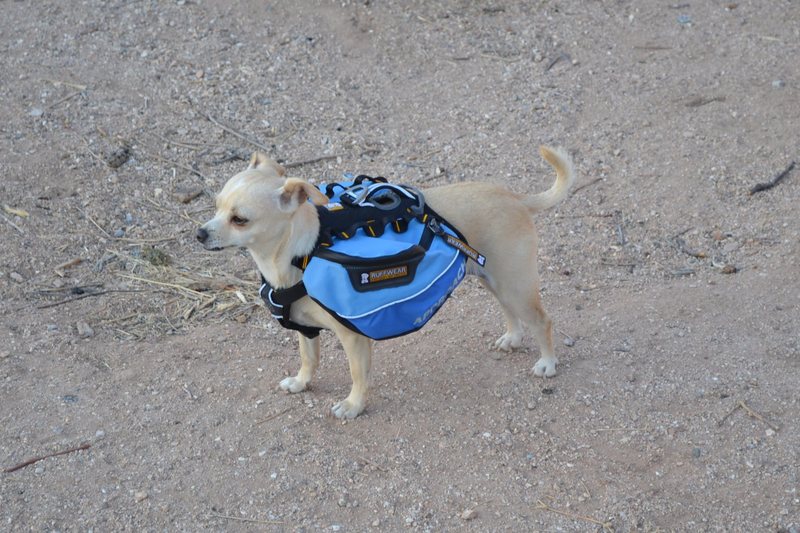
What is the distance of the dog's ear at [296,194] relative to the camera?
14.1 ft

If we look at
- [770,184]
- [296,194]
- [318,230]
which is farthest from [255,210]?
[770,184]

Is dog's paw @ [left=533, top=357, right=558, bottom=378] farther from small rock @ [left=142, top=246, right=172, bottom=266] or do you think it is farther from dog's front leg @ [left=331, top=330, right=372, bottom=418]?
small rock @ [left=142, top=246, right=172, bottom=266]

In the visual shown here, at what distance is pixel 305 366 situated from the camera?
515 centimetres

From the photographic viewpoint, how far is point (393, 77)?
918cm

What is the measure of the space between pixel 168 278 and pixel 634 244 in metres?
3.69

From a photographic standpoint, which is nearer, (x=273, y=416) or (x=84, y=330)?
(x=273, y=416)

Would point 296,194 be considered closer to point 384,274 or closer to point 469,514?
point 384,274

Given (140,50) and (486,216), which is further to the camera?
(140,50)

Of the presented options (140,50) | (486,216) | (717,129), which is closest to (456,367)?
(486,216)

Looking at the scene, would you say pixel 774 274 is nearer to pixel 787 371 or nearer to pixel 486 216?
pixel 787 371

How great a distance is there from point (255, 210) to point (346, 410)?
133cm

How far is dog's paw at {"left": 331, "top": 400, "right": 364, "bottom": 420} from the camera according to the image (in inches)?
194

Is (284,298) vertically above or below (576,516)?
above

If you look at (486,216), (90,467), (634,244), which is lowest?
(634,244)
